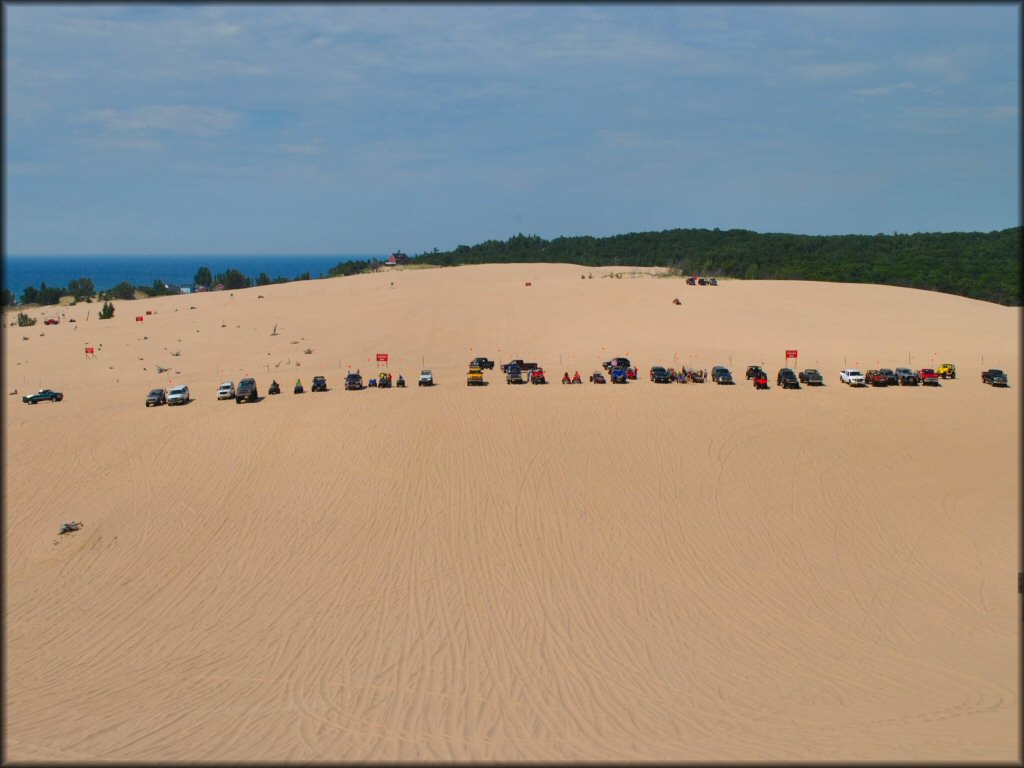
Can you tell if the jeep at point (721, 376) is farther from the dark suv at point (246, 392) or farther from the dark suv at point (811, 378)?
the dark suv at point (246, 392)

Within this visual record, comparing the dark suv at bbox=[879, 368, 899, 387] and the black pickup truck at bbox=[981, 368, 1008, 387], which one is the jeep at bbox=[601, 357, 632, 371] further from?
the black pickup truck at bbox=[981, 368, 1008, 387]

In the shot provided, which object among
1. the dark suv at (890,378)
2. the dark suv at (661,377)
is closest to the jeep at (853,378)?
the dark suv at (890,378)

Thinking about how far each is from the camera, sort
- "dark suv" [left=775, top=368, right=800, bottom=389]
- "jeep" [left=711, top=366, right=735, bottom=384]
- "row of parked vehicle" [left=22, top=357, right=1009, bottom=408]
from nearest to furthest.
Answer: "row of parked vehicle" [left=22, top=357, right=1009, bottom=408] → "dark suv" [left=775, top=368, right=800, bottom=389] → "jeep" [left=711, top=366, right=735, bottom=384]

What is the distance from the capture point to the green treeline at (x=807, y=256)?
233ft

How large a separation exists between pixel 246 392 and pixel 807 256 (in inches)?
2878

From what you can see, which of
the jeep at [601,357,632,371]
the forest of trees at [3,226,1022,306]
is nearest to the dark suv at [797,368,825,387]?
the jeep at [601,357,632,371]

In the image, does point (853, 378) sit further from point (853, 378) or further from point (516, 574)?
point (516, 574)

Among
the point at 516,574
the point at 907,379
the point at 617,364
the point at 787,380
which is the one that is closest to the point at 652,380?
the point at 617,364

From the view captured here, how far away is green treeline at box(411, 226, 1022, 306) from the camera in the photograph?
7094 centimetres

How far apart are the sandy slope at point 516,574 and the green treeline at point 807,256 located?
28.2 metres

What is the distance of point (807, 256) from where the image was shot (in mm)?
90812

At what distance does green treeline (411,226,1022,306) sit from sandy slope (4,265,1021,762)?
2821cm

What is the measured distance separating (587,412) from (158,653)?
18.6 meters

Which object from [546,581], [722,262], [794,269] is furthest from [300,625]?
[722,262]
